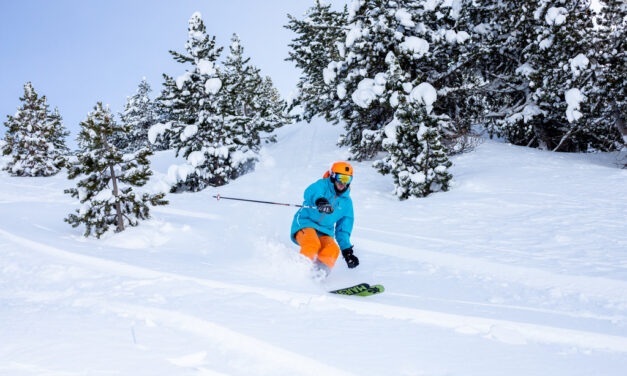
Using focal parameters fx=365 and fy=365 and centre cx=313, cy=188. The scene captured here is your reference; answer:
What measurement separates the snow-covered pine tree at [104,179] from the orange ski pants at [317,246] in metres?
3.90

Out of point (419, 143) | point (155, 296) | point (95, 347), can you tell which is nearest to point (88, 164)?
point (155, 296)

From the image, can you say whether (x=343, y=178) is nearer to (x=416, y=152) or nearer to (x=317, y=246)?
(x=317, y=246)

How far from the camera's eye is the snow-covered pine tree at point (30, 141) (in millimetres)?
21828

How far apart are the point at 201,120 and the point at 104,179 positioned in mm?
9971

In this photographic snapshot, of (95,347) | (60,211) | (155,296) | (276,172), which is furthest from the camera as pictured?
(276,172)

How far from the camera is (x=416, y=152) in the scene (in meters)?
11.1

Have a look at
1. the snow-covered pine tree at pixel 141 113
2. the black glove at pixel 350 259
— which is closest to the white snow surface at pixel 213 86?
the black glove at pixel 350 259

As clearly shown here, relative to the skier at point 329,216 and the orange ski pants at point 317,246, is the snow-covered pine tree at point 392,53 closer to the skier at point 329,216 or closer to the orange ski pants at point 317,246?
the skier at point 329,216

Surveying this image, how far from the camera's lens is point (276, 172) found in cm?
1705

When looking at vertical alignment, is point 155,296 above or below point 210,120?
below

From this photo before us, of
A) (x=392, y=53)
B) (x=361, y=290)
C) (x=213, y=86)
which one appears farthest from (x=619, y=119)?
(x=213, y=86)

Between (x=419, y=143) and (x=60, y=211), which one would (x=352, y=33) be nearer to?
(x=419, y=143)

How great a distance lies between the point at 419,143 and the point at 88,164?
8504mm

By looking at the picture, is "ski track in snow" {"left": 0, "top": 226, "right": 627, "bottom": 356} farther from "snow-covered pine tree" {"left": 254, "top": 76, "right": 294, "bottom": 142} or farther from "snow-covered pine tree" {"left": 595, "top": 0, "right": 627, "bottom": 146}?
"snow-covered pine tree" {"left": 254, "top": 76, "right": 294, "bottom": 142}
